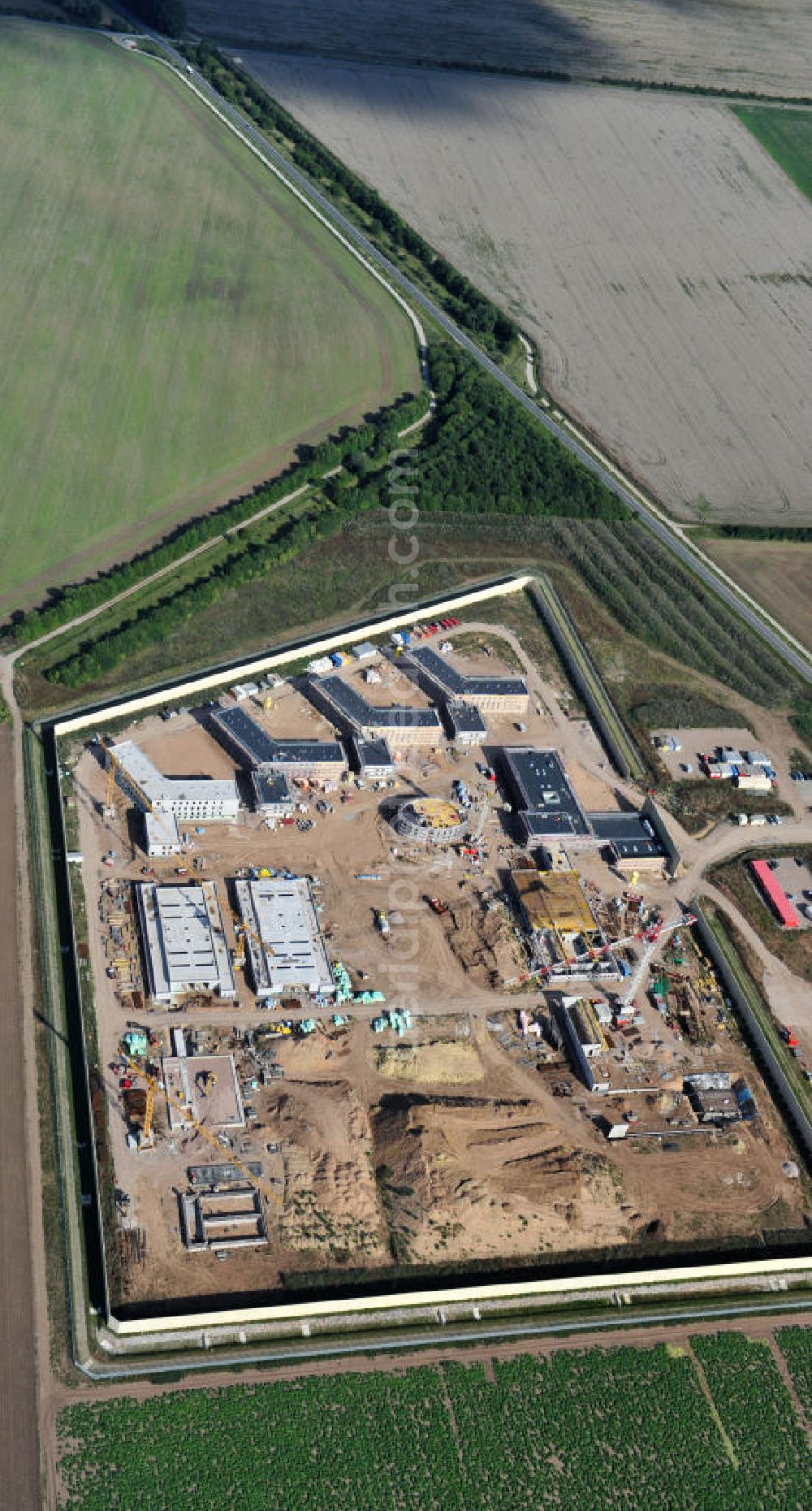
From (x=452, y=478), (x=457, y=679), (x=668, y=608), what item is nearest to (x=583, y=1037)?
(x=457, y=679)

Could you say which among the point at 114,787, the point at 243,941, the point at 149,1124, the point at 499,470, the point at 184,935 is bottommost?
the point at 149,1124

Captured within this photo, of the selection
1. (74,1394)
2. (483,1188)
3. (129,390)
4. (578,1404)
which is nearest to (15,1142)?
(74,1394)

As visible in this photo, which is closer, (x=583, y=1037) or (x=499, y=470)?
(x=583, y=1037)

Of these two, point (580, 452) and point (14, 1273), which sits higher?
point (580, 452)

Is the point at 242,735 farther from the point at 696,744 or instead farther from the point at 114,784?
the point at 696,744

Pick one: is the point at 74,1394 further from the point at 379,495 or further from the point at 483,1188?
the point at 379,495

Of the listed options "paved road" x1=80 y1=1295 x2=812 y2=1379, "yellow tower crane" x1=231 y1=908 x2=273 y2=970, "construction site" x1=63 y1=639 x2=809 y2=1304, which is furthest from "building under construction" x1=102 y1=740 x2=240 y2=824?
"paved road" x1=80 y1=1295 x2=812 y2=1379

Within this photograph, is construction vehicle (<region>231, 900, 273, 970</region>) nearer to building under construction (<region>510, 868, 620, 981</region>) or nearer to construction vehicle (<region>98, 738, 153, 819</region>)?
construction vehicle (<region>98, 738, 153, 819</region>)
